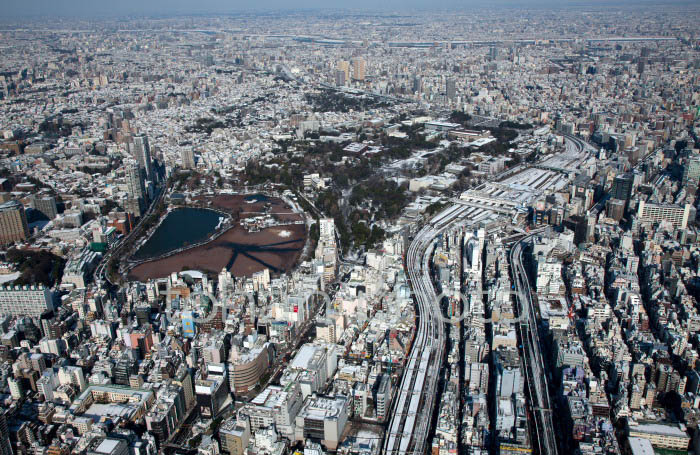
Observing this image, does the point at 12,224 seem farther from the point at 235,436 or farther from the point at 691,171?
the point at 691,171

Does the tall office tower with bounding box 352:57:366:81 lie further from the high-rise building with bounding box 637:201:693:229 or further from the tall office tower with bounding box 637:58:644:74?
the high-rise building with bounding box 637:201:693:229

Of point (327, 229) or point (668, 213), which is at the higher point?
point (668, 213)

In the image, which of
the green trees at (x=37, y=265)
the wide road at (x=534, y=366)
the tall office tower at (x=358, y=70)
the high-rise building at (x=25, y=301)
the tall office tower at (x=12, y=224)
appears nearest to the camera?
the wide road at (x=534, y=366)

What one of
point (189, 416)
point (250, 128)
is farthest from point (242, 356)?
point (250, 128)

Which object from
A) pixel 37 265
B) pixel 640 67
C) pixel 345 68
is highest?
pixel 640 67

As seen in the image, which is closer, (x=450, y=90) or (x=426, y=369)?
(x=426, y=369)

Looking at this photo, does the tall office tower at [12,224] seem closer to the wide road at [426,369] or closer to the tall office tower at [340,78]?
the wide road at [426,369]

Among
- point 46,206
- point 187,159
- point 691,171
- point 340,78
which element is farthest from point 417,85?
point 46,206

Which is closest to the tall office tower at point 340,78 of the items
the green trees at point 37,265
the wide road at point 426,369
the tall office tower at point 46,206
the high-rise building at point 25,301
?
the tall office tower at point 46,206
